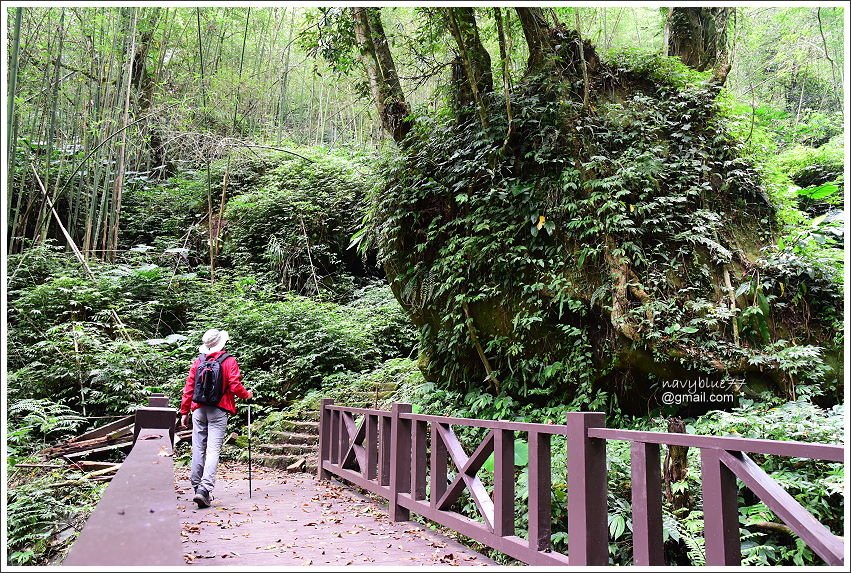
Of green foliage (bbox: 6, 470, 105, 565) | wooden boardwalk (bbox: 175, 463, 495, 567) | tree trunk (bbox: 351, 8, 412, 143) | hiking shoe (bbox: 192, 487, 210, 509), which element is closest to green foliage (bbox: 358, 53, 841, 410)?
tree trunk (bbox: 351, 8, 412, 143)

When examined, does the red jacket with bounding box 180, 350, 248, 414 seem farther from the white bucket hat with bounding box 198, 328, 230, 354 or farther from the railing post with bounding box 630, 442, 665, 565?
the railing post with bounding box 630, 442, 665, 565

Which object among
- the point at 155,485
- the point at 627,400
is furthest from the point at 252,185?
the point at 155,485

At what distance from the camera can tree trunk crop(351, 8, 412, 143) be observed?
8.14 metres

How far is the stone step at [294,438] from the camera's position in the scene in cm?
984

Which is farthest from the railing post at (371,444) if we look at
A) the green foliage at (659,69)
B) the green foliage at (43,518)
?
the green foliage at (659,69)

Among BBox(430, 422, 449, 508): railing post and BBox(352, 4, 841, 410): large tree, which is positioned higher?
BBox(352, 4, 841, 410): large tree

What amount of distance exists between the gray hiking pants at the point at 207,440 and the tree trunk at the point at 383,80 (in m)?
4.77

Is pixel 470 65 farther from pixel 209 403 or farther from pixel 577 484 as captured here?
pixel 577 484

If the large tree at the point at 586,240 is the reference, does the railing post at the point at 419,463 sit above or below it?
below

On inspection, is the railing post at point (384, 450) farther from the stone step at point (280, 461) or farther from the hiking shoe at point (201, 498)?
the stone step at point (280, 461)

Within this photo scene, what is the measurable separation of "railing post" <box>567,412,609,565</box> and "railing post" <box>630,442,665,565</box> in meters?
0.27

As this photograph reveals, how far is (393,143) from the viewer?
28.1 feet

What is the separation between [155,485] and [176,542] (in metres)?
0.90

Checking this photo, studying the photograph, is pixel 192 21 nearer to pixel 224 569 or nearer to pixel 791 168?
pixel 791 168
